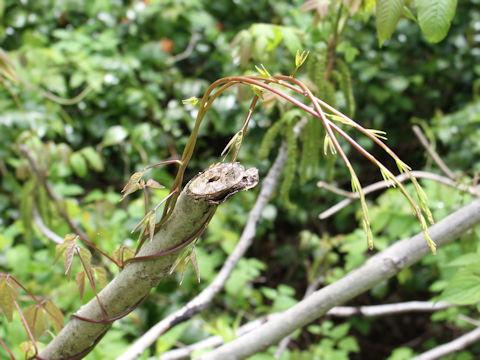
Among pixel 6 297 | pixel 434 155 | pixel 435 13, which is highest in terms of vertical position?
pixel 435 13

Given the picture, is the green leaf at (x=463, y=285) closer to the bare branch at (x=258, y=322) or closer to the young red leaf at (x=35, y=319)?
the bare branch at (x=258, y=322)

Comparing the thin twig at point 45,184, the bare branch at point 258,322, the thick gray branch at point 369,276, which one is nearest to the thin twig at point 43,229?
the thin twig at point 45,184

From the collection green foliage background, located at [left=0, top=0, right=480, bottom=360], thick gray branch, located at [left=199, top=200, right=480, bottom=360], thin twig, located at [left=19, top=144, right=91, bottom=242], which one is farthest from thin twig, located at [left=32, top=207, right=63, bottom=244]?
thick gray branch, located at [left=199, top=200, right=480, bottom=360]

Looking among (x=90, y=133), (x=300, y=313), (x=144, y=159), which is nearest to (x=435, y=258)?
(x=300, y=313)

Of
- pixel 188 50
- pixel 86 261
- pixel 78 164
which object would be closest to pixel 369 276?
pixel 86 261

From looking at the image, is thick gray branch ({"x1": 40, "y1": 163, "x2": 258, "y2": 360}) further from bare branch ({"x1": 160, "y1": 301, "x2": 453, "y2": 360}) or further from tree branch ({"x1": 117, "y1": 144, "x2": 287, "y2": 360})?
bare branch ({"x1": 160, "y1": 301, "x2": 453, "y2": 360})

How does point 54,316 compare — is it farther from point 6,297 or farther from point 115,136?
point 115,136

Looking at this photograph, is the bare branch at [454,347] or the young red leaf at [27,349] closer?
the young red leaf at [27,349]
